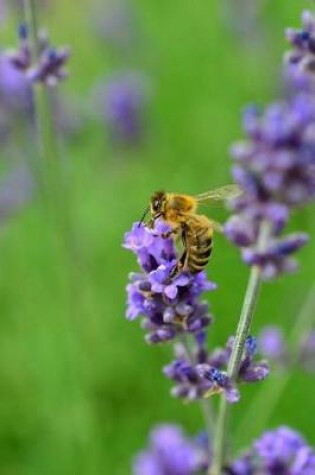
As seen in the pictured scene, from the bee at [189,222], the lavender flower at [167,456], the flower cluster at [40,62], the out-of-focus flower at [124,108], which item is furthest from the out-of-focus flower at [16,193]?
the bee at [189,222]

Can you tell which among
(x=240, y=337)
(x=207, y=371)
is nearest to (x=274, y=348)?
(x=207, y=371)

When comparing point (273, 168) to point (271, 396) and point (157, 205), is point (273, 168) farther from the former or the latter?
point (271, 396)

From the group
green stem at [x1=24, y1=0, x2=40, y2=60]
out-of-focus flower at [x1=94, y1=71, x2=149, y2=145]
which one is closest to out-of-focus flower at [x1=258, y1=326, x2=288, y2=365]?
green stem at [x1=24, y1=0, x2=40, y2=60]

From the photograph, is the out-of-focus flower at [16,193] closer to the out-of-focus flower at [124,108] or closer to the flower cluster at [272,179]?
the out-of-focus flower at [124,108]

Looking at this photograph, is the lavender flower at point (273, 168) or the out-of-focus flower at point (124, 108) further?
the out-of-focus flower at point (124, 108)

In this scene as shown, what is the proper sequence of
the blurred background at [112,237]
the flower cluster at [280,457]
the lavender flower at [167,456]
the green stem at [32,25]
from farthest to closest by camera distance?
the blurred background at [112,237], the lavender flower at [167,456], the green stem at [32,25], the flower cluster at [280,457]

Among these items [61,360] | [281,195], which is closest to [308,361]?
[61,360]

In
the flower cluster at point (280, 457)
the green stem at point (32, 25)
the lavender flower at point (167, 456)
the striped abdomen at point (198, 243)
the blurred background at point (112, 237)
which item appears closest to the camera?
the striped abdomen at point (198, 243)
